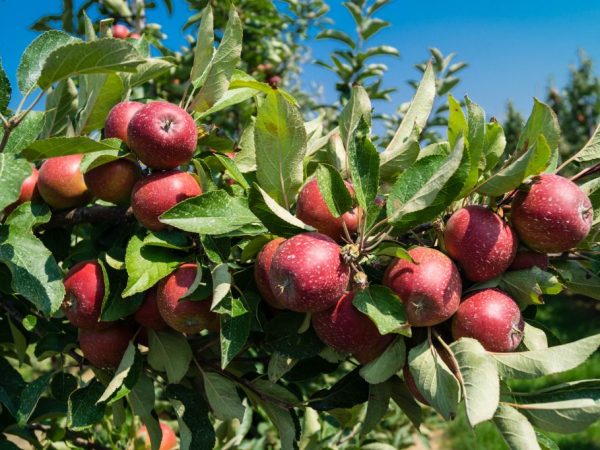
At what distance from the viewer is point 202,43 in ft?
3.63

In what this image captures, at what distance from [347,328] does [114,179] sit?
20.6 inches

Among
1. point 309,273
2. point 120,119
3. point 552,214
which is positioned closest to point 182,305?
point 309,273

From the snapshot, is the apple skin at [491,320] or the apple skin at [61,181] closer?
the apple skin at [491,320]

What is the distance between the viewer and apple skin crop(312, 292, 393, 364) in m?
0.87

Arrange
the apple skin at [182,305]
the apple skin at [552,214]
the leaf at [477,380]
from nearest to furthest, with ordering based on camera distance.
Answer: the leaf at [477,380], the apple skin at [552,214], the apple skin at [182,305]

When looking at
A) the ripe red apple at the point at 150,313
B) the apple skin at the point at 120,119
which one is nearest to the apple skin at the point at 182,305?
the ripe red apple at the point at 150,313

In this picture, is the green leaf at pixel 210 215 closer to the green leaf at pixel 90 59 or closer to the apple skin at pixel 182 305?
the apple skin at pixel 182 305

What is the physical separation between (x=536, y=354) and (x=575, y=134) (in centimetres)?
1441

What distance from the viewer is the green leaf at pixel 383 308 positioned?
2.57 feet

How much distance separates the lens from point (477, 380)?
765 mm

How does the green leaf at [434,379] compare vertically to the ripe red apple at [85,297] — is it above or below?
above

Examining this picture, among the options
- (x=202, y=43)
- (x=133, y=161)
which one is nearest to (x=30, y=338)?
(x=133, y=161)

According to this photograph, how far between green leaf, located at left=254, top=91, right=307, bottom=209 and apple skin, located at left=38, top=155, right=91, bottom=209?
1.42 ft

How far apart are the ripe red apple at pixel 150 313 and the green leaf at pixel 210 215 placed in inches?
9.2
